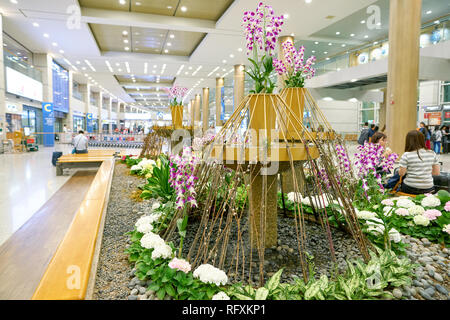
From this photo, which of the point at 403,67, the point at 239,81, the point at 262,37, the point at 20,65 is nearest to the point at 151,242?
the point at 262,37

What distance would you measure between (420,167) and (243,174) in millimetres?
2548

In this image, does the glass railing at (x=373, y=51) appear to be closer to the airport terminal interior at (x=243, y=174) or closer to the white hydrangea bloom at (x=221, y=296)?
the airport terminal interior at (x=243, y=174)

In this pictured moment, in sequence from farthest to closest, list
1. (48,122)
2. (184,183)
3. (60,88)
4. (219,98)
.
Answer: (219,98) → (60,88) → (48,122) → (184,183)

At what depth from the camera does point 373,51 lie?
1203 centimetres

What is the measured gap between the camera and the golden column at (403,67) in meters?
6.36

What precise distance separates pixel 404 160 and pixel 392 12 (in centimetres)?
500

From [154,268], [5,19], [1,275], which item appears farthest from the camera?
[5,19]

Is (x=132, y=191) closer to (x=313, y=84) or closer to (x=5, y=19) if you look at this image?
(x=5, y=19)

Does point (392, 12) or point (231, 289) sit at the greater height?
point (392, 12)

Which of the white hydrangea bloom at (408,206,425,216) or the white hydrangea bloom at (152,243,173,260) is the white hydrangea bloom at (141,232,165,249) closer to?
the white hydrangea bloom at (152,243,173,260)

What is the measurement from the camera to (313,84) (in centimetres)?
1547

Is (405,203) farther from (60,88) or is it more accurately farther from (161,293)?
(60,88)
